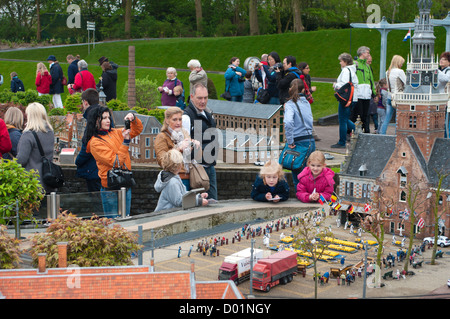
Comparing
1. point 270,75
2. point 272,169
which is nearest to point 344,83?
point 270,75

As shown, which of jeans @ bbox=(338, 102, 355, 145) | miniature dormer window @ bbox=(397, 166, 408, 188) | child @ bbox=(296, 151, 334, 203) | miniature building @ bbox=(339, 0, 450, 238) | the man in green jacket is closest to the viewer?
miniature building @ bbox=(339, 0, 450, 238)

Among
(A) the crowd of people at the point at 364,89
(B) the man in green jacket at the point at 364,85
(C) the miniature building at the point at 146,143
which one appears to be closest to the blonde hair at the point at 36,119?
(C) the miniature building at the point at 146,143

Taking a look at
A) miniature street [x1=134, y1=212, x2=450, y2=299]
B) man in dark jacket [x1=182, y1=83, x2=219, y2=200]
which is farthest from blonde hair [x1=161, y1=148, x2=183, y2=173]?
miniature street [x1=134, y1=212, x2=450, y2=299]

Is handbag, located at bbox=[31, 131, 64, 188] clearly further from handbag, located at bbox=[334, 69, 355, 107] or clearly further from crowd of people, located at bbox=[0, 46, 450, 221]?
handbag, located at bbox=[334, 69, 355, 107]

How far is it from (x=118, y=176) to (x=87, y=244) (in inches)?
162

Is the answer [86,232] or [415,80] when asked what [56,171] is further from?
[415,80]

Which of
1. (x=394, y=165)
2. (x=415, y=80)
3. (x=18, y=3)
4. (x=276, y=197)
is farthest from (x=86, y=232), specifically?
(x=18, y=3)

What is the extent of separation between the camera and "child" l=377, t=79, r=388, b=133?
2947cm

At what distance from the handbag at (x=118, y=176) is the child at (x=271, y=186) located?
383 centimetres

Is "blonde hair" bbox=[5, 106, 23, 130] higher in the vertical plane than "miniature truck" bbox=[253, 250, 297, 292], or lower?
higher

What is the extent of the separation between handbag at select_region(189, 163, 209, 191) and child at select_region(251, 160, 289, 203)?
176 cm

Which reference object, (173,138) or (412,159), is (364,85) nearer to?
(412,159)

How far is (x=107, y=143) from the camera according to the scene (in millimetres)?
19156

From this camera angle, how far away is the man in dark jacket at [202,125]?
20.2 metres
